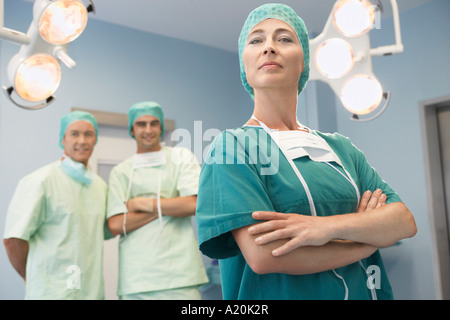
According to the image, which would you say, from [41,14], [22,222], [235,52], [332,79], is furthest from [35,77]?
[22,222]

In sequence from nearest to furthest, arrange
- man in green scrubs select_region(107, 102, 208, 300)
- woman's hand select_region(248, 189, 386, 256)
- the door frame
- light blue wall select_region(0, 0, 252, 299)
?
woman's hand select_region(248, 189, 386, 256) → light blue wall select_region(0, 0, 252, 299) → man in green scrubs select_region(107, 102, 208, 300) → the door frame

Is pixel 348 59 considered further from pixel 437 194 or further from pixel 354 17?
pixel 437 194

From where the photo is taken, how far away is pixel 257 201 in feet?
2.10

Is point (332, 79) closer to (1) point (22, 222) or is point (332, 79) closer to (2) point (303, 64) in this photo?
(2) point (303, 64)

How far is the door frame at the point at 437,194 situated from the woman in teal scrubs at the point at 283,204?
1554 mm

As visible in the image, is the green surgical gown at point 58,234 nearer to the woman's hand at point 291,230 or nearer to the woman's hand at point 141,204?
the woman's hand at point 141,204

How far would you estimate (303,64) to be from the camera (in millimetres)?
790

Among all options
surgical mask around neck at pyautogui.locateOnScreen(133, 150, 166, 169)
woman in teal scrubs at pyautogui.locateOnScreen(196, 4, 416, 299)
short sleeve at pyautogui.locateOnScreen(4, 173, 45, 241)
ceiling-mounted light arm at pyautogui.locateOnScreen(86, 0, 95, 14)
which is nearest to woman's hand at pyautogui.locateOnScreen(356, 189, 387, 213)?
woman in teal scrubs at pyautogui.locateOnScreen(196, 4, 416, 299)

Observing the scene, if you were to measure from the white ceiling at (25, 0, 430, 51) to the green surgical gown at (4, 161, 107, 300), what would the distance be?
0.85 meters

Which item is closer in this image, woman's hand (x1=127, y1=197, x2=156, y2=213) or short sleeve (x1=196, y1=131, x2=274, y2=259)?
short sleeve (x1=196, y1=131, x2=274, y2=259)

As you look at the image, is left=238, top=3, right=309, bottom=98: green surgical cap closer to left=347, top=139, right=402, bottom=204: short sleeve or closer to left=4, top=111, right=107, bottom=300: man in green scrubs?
left=347, top=139, right=402, bottom=204: short sleeve

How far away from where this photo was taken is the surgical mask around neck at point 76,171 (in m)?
1.77

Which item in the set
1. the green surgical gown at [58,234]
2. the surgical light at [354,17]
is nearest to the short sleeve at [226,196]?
the surgical light at [354,17]

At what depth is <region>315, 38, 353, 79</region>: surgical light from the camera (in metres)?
1.02
